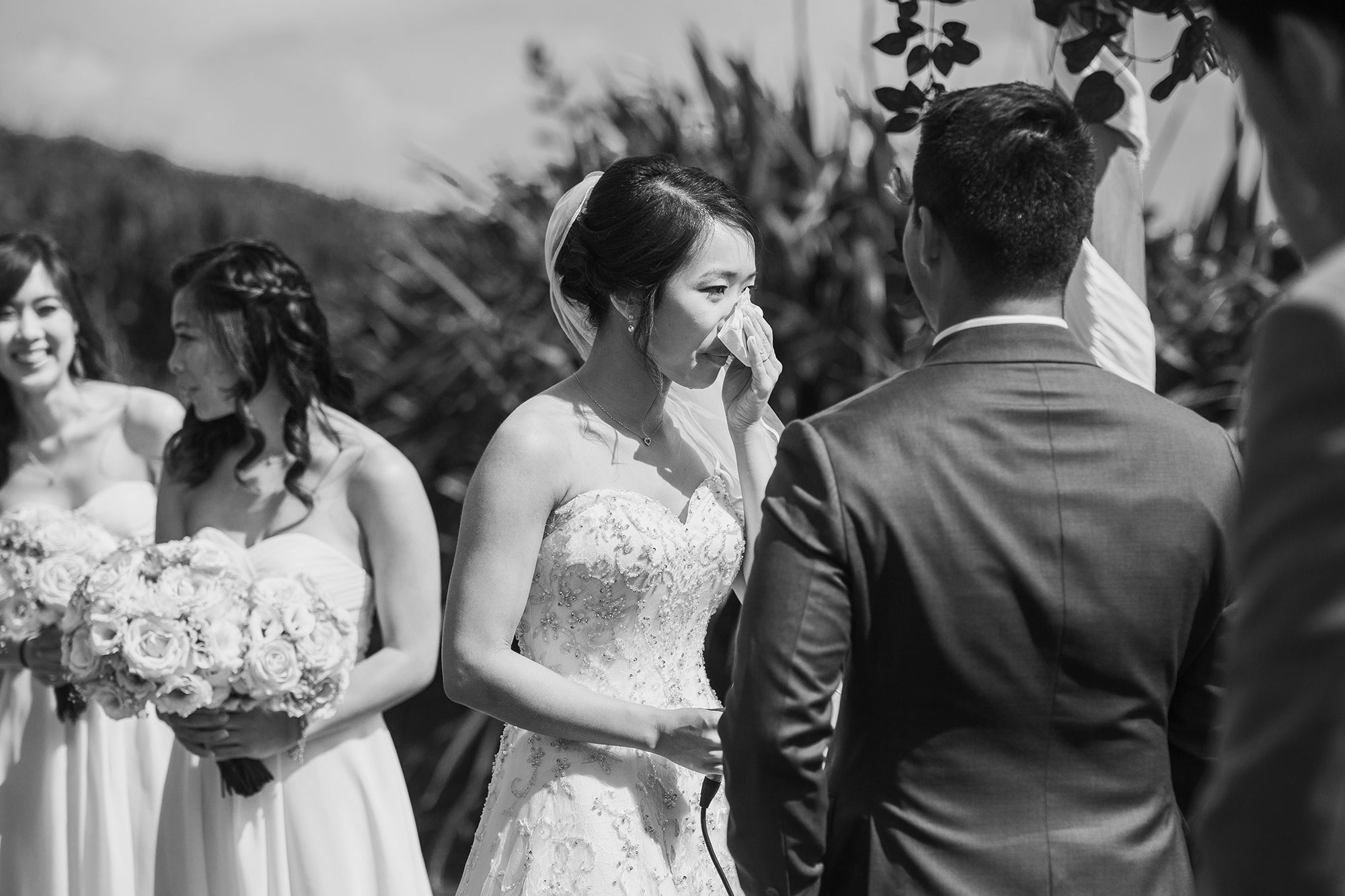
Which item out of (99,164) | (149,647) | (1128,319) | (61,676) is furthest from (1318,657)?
(99,164)

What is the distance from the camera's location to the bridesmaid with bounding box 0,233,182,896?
4270mm

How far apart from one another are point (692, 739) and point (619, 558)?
0.40 metres

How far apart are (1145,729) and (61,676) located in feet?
11.3

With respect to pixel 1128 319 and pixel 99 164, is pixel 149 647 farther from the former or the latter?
pixel 99 164

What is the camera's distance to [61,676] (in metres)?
4.17

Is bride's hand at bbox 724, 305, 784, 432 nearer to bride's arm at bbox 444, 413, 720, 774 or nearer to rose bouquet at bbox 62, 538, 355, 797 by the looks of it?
bride's arm at bbox 444, 413, 720, 774

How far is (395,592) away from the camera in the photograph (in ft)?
11.8

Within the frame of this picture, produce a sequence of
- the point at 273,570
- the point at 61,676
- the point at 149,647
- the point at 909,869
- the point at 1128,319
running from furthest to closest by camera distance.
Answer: the point at 61,676
the point at 273,570
the point at 149,647
the point at 1128,319
the point at 909,869

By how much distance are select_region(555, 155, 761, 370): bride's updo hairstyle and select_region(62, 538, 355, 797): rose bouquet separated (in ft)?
3.48

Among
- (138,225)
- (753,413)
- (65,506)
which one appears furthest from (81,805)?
(138,225)

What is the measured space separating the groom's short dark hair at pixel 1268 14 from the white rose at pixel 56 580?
379 cm

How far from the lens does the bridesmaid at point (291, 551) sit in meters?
3.48

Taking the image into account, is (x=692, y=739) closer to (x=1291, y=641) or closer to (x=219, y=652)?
(x=219, y=652)

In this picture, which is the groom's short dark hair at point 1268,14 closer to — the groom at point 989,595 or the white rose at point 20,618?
the groom at point 989,595
